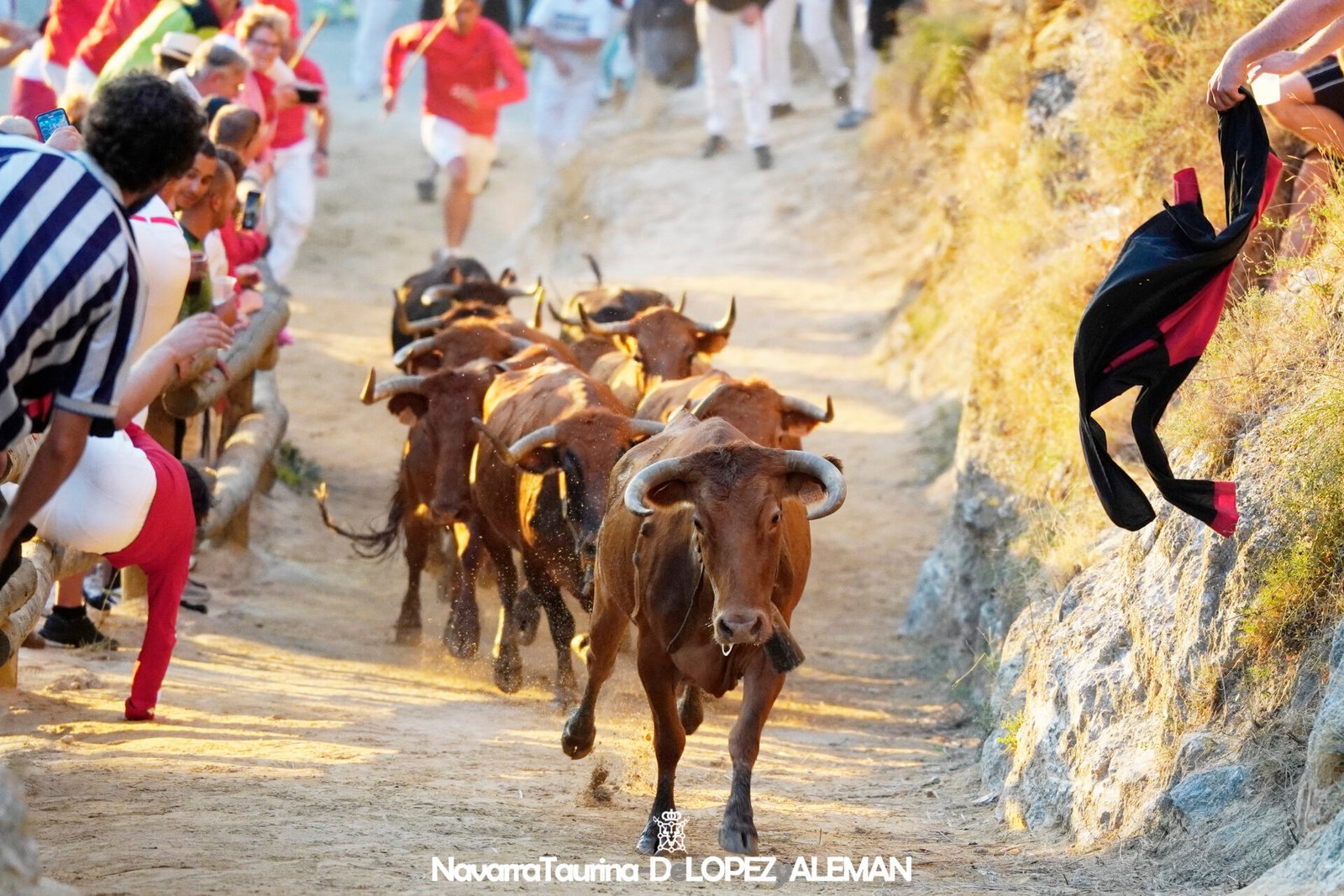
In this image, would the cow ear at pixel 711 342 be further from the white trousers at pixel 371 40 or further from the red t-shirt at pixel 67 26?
the white trousers at pixel 371 40

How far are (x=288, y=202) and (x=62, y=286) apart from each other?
33.3 feet

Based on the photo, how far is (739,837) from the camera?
573 cm

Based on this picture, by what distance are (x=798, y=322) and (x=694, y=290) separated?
1247mm


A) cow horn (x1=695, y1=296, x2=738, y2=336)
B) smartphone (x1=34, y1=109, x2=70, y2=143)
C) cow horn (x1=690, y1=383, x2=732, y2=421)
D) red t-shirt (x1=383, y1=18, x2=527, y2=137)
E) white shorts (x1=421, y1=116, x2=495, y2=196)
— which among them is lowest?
cow horn (x1=695, y1=296, x2=738, y2=336)

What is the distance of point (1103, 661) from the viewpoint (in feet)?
21.6

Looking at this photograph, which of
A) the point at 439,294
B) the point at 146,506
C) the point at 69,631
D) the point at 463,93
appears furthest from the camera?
the point at 463,93

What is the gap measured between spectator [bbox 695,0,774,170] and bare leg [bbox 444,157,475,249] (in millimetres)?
4333

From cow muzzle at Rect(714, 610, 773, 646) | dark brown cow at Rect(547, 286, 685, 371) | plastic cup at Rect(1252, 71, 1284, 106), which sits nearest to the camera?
cow muzzle at Rect(714, 610, 773, 646)

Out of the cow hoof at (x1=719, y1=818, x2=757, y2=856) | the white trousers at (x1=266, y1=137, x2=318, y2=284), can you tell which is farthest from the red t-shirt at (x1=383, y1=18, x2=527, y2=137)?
the cow hoof at (x1=719, y1=818, x2=757, y2=856)

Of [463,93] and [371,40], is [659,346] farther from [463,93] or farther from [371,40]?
[371,40]

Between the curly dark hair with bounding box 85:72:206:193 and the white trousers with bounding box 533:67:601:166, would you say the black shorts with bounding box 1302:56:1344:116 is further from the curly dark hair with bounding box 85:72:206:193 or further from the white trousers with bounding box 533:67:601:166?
the white trousers with bounding box 533:67:601:166

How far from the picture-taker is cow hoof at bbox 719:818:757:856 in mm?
5715

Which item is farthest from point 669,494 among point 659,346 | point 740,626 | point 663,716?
point 659,346

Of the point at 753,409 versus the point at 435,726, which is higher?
the point at 753,409
